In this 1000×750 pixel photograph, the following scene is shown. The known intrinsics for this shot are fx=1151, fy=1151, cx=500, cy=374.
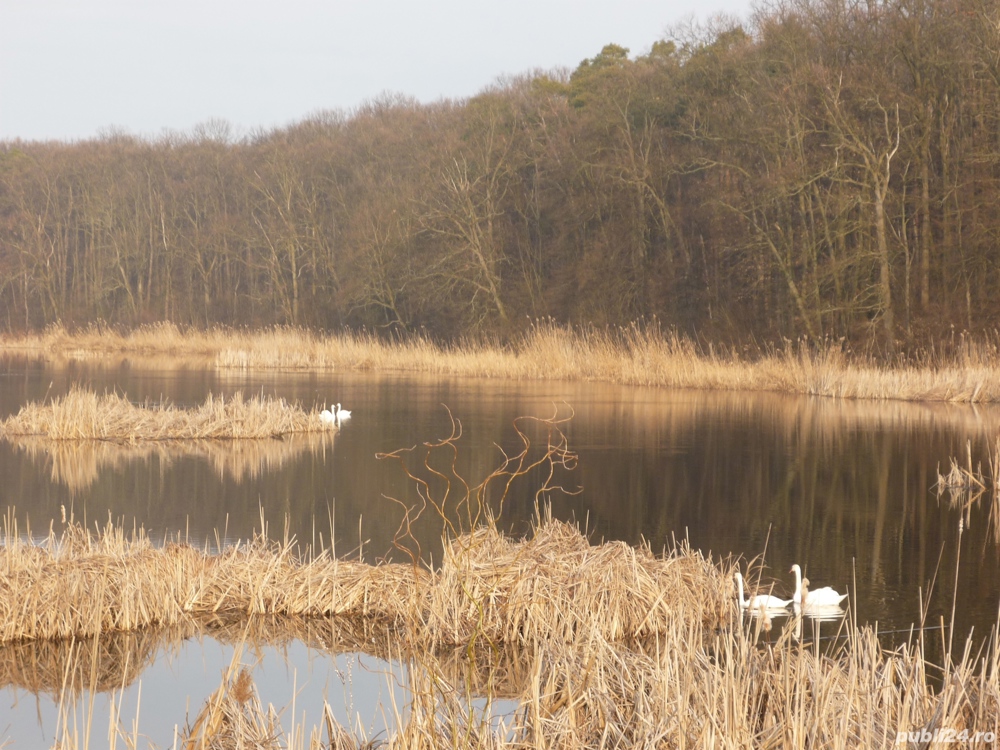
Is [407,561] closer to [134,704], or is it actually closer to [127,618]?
[127,618]

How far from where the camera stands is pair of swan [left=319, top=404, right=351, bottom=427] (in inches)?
623

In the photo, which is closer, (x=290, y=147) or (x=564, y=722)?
(x=564, y=722)

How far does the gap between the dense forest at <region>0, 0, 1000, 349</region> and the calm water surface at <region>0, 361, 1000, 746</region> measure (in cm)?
610

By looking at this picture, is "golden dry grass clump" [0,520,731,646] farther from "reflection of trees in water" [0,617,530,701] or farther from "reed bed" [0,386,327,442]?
"reed bed" [0,386,327,442]

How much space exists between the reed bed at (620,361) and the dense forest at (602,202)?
143 cm

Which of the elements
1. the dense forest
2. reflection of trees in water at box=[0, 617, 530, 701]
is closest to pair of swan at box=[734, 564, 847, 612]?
reflection of trees in water at box=[0, 617, 530, 701]

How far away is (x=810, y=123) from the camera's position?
24766 millimetres

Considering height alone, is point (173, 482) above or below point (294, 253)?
below

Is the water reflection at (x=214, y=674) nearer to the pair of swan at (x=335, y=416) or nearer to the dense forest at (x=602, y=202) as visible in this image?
the pair of swan at (x=335, y=416)

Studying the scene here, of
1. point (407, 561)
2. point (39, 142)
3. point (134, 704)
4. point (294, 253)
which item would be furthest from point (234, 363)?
point (39, 142)

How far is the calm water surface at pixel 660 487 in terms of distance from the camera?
7949mm

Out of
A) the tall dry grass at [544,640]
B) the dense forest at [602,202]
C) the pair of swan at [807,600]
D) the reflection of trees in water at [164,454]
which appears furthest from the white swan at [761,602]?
the dense forest at [602,202]

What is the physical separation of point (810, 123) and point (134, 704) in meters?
22.3

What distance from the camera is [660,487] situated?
1167cm
